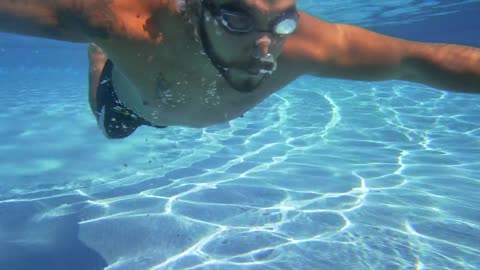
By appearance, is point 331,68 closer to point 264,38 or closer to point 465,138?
point 264,38

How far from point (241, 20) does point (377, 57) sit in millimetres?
1291

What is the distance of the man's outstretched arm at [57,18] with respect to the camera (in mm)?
2053

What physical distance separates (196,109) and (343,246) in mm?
2294

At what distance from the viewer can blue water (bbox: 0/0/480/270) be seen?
152 inches

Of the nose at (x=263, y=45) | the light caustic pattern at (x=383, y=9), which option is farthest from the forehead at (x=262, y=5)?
the light caustic pattern at (x=383, y=9)

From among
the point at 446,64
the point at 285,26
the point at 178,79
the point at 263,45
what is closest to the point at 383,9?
the point at 446,64

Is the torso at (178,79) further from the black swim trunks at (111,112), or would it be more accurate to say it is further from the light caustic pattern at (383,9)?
the light caustic pattern at (383,9)

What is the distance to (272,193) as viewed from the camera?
539 cm

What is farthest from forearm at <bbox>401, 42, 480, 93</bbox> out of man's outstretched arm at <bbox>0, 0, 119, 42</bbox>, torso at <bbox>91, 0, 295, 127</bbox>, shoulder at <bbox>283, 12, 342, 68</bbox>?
man's outstretched arm at <bbox>0, 0, 119, 42</bbox>

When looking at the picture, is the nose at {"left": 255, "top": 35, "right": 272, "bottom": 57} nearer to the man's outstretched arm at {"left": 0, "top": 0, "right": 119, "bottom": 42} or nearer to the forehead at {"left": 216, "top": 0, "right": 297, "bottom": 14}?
the forehead at {"left": 216, "top": 0, "right": 297, "bottom": 14}

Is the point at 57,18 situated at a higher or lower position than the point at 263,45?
lower

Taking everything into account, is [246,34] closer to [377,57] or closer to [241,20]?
[241,20]

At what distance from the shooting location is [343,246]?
Result: 3986mm

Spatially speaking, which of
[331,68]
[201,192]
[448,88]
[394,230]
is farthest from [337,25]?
[201,192]
